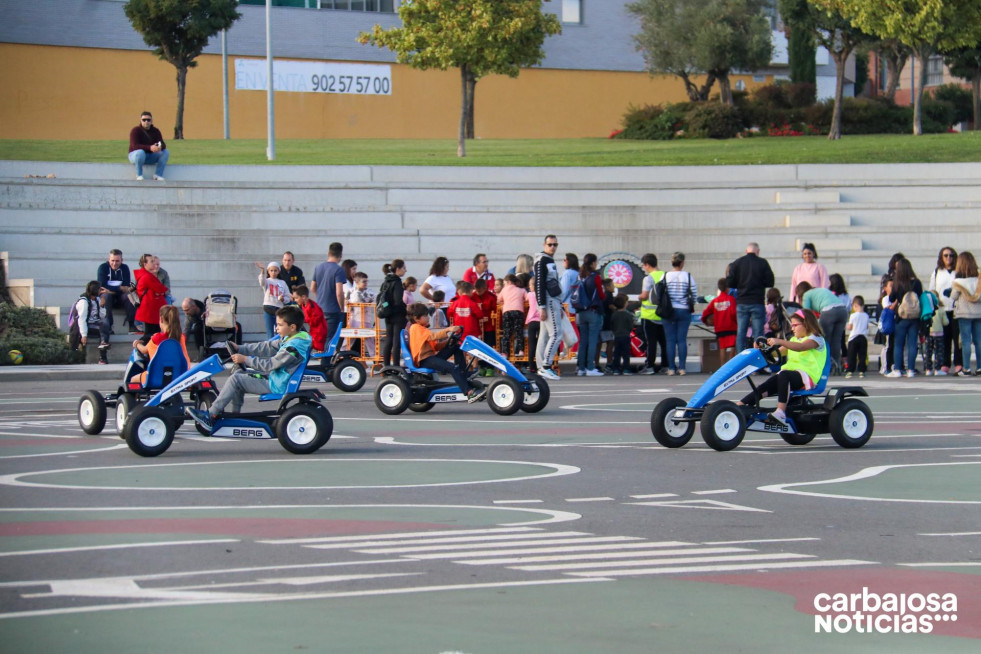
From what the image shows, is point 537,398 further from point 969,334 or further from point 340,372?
point 969,334

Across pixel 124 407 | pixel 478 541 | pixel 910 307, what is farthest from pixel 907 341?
pixel 478 541

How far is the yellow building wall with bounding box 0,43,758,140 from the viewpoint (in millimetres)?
46969

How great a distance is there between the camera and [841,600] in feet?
21.2

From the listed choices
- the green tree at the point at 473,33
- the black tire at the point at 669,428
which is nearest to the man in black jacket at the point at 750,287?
the black tire at the point at 669,428

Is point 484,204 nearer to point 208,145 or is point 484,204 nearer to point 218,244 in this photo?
point 218,244

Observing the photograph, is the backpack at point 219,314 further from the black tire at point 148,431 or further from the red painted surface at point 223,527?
the red painted surface at point 223,527

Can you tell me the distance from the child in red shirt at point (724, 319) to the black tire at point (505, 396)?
7.33 meters

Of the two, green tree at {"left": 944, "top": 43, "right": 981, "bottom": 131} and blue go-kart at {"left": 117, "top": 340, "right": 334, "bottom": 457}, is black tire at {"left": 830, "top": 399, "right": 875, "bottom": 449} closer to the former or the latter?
blue go-kart at {"left": 117, "top": 340, "right": 334, "bottom": 457}

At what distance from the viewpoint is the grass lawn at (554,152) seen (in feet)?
109

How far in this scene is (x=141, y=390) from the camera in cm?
1265

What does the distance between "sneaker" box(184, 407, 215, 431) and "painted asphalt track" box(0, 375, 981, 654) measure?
34cm

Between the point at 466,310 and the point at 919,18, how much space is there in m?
22.0

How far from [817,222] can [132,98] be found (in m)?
28.6

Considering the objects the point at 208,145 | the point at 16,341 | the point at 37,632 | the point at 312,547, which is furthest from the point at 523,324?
the point at 208,145
